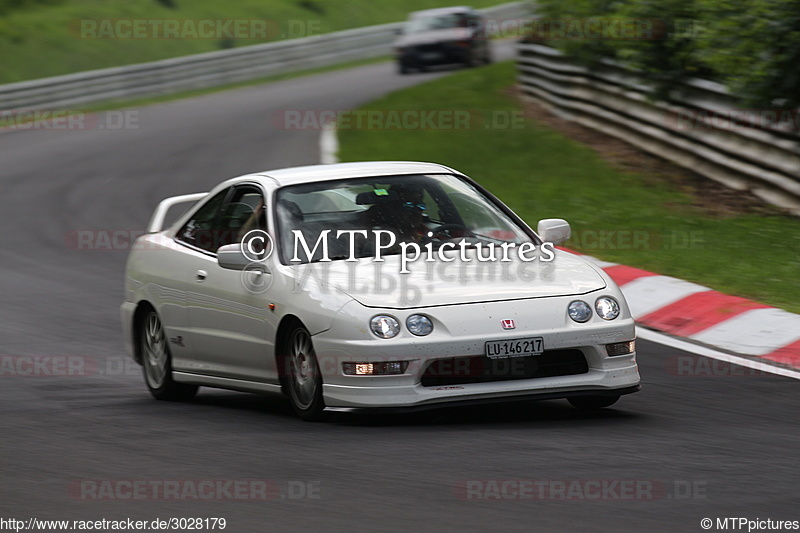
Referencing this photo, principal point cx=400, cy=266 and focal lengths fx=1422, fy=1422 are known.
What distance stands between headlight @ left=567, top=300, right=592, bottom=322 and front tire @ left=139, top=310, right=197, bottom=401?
2937mm

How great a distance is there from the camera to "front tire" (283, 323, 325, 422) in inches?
290

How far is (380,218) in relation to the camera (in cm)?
806

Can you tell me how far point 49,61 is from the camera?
115 ft

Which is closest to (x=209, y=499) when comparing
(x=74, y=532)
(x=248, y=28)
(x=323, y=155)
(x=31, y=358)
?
(x=74, y=532)

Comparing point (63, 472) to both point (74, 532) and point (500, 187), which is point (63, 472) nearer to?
point (74, 532)

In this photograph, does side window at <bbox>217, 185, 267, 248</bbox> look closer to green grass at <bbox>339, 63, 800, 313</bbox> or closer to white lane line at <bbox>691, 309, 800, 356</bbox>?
white lane line at <bbox>691, 309, 800, 356</bbox>

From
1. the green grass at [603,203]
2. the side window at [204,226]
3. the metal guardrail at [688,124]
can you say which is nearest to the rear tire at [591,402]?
the side window at [204,226]

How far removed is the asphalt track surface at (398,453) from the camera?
545 centimetres

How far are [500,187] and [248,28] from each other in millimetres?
26384

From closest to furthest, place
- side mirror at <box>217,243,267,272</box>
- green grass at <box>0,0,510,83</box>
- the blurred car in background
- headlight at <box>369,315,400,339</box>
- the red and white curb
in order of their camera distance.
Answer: headlight at <box>369,315,400,339</box>
side mirror at <box>217,243,267,272</box>
the red and white curb
the blurred car in background
green grass at <box>0,0,510,83</box>

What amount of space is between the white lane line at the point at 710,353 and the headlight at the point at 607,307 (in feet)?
5.82

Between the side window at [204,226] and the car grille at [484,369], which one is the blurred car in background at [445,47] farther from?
the car grille at [484,369]

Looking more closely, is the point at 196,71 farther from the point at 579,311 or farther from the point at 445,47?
the point at 579,311

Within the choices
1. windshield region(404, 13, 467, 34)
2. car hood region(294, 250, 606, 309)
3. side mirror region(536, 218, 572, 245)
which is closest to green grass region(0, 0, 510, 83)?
windshield region(404, 13, 467, 34)
